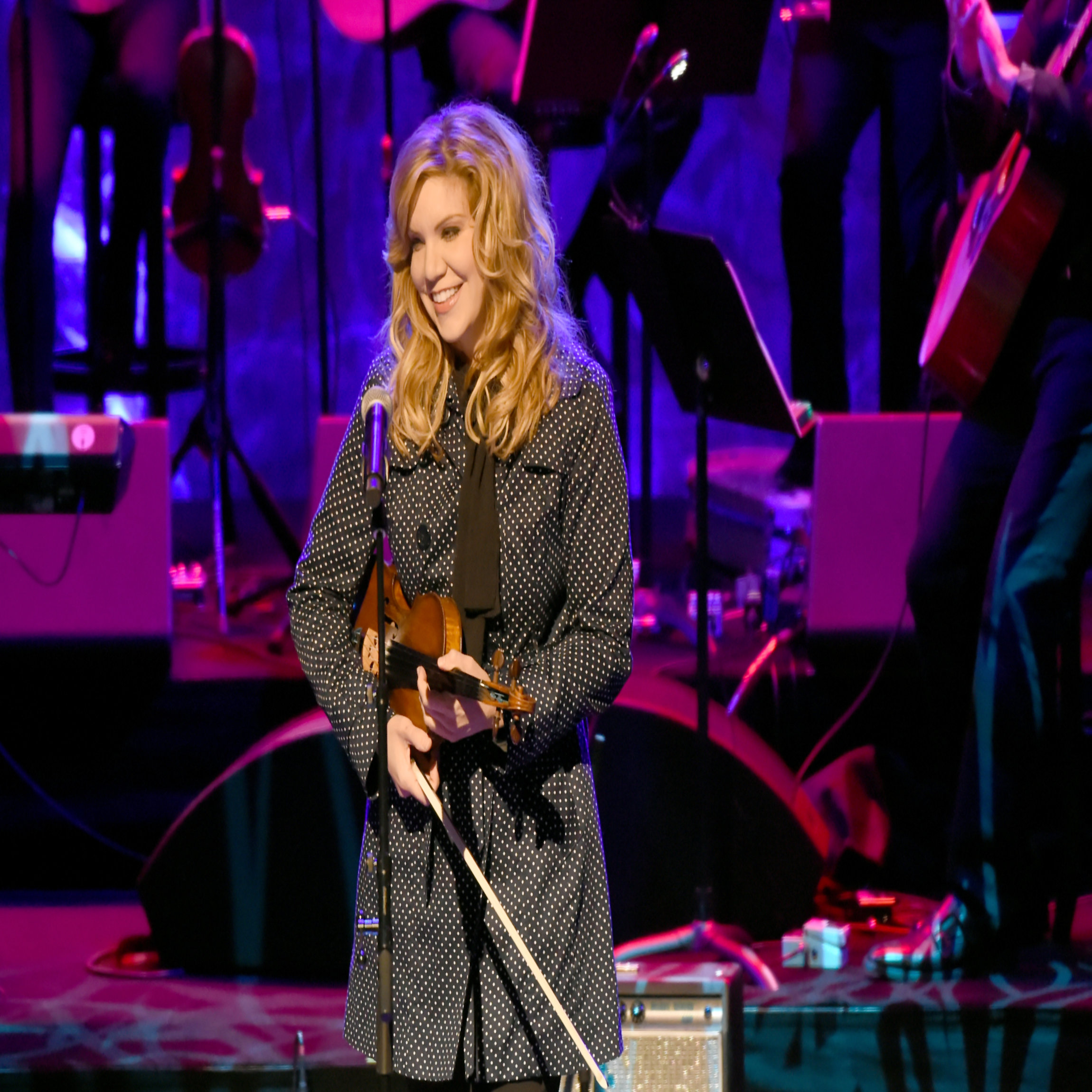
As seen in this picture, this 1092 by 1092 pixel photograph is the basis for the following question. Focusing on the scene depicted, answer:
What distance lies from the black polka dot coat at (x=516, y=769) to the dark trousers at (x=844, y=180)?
114 inches

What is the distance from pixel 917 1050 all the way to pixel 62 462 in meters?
2.74

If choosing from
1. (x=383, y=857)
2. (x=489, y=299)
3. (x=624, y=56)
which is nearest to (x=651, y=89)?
(x=624, y=56)

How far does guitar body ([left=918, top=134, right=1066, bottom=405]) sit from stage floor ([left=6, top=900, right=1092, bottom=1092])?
4.81 ft

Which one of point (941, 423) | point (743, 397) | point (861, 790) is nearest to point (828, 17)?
point (941, 423)

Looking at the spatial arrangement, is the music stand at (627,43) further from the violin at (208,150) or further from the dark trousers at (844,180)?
the violin at (208,150)

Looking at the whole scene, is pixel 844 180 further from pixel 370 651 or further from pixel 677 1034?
pixel 370 651

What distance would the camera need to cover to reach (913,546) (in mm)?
3875

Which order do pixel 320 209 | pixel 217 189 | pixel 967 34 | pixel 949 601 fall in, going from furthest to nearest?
pixel 320 209, pixel 217 189, pixel 949 601, pixel 967 34

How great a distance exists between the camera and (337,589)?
6.73 ft

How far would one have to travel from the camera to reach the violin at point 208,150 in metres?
4.86

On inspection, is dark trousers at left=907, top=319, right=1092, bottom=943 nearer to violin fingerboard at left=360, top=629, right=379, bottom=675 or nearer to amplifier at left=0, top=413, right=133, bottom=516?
violin fingerboard at left=360, top=629, right=379, bottom=675

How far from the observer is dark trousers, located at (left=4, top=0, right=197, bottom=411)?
4676mm

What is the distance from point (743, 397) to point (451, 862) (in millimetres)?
1859

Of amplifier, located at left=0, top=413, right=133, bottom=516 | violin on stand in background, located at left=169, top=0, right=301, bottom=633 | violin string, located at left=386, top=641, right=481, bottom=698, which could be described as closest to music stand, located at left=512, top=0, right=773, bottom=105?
violin on stand in background, located at left=169, top=0, right=301, bottom=633
